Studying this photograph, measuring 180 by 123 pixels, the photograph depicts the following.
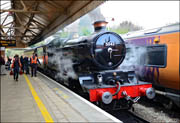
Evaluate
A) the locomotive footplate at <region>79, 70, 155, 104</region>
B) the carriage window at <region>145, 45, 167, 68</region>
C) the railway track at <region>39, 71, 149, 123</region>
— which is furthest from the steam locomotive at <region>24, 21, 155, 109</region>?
the carriage window at <region>145, 45, 167, 68</region>

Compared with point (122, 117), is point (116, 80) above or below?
above

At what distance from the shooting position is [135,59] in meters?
7.86

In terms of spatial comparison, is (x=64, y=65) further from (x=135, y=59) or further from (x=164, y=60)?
(x=164, y=60)

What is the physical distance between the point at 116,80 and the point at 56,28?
Answer: 11169 millimetres

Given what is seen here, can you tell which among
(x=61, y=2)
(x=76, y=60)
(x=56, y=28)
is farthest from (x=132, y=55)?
(x=56, y=28)

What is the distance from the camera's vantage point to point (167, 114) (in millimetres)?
6410

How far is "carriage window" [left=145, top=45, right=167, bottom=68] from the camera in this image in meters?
6.49

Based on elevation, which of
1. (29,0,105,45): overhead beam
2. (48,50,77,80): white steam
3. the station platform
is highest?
(29,0,105,45): overhead beam

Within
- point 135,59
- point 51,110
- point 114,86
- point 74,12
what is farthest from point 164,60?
point 74,12

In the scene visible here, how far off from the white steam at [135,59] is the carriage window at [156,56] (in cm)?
23

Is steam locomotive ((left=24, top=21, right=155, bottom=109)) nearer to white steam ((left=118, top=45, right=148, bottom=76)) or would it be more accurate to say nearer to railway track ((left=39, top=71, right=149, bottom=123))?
railway track ((left=39, top=71, right=149, bottom=123))

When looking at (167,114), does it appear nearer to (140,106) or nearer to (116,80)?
(140,106)

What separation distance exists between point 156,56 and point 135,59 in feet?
3.79

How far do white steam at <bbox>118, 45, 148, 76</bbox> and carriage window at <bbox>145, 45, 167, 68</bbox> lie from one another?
0.23 m
